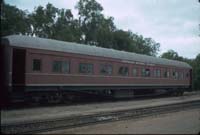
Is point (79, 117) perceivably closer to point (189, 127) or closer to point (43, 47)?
point (189, 127)

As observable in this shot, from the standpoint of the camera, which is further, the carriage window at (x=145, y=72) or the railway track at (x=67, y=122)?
the carriage window at (x=145, y=72)

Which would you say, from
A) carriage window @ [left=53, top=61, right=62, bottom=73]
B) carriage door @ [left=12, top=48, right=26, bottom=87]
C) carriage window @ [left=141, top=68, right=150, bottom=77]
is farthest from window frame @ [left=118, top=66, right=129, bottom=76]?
carriage door @ [left=12, top=48, right=26, bottom=87]

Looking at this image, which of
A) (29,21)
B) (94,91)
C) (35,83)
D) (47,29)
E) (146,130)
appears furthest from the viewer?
(47,29)

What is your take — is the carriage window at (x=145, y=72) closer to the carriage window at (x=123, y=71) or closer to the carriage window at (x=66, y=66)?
the carriage window at (x=123, y=71)

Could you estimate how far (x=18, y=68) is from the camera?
21.3 metres

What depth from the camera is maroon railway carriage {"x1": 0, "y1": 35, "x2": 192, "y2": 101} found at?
67.6 feet

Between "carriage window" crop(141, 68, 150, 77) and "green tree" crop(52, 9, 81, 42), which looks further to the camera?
"green tree" crop(52, 9, 81, 42)

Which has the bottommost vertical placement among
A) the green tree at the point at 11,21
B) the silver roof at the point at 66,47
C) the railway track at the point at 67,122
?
the railway track at the point at 67,122

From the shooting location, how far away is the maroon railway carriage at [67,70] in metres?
20.6

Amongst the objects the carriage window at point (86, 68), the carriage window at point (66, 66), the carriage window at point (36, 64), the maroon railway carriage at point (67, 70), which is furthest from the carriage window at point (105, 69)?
the carriage window at point (36, 64)

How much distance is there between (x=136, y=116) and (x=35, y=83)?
21.0 feet

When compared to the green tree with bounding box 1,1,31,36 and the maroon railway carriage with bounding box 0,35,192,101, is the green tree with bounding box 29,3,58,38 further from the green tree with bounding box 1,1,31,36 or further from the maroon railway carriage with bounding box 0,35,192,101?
the maroon railway carriage with bounding box 0,35,192,101

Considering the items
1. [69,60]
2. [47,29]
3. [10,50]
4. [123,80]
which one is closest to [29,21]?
[47,29]

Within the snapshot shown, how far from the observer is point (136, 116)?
18500 millimetres
